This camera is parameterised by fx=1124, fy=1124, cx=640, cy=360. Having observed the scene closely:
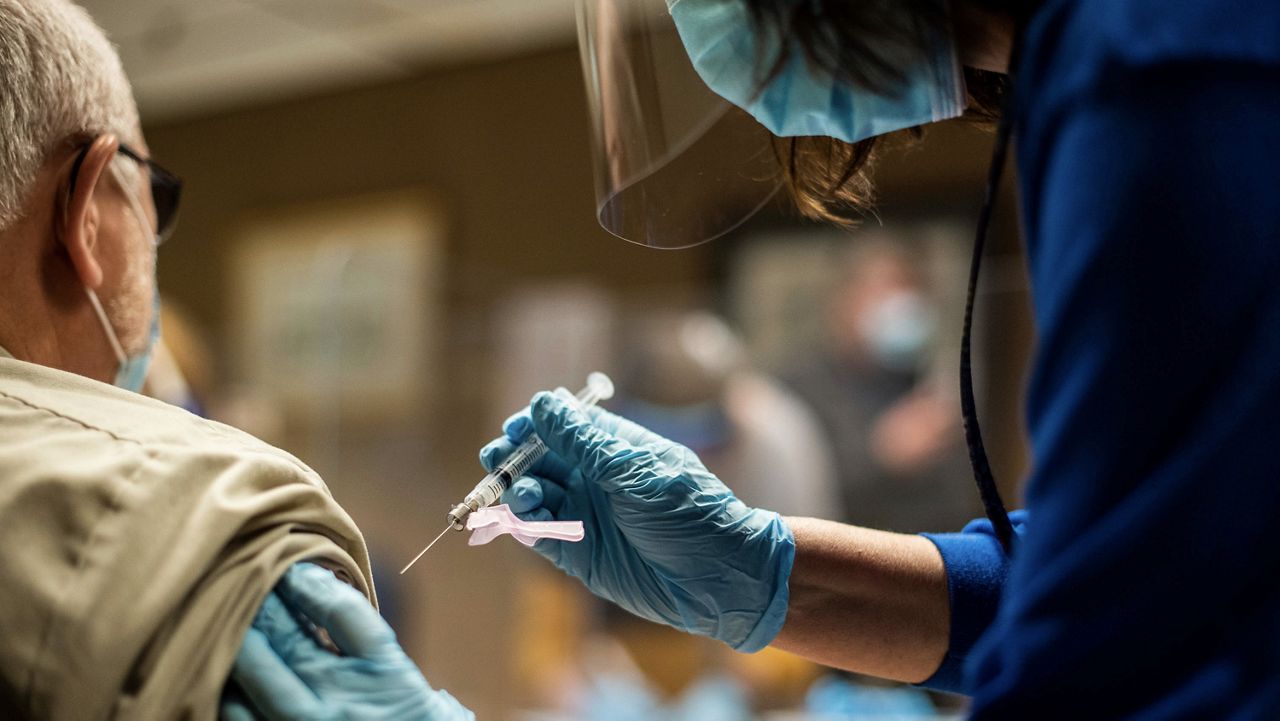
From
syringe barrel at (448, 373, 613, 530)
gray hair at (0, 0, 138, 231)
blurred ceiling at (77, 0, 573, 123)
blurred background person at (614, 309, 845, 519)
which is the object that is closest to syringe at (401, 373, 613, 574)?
syringe barrel at (448, 373, 613, 530)

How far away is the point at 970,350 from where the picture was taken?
0.88m

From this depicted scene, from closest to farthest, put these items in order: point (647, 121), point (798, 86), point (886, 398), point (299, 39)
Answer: point (798, 86), point (647, 121), point (886, 398), point (299, 39)

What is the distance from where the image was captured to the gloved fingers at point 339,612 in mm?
745

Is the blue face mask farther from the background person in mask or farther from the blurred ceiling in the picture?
the blurred ceiling

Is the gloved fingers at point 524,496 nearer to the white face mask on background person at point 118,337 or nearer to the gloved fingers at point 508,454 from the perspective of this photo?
the gloved fingers at point 508,454

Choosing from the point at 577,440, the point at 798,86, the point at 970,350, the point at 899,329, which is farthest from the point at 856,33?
the point at 899,329

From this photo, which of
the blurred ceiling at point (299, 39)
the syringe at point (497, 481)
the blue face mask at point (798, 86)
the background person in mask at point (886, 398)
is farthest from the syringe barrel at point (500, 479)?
the blurred ceiling at point (299, 39)

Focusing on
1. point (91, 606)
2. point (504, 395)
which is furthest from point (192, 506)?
point (504, 395)

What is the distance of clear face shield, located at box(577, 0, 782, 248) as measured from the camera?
0.97 metres

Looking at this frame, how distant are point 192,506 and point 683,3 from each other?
547 millimetres

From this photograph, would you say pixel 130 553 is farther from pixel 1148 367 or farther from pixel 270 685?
pixel 1148 367

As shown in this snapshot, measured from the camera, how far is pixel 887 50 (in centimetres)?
77

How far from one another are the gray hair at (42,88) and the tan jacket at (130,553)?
0.23m

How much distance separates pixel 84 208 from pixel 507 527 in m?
0.48
